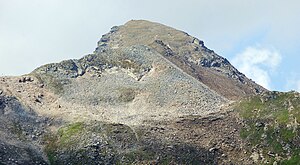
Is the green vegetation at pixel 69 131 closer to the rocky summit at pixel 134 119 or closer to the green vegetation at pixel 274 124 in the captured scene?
the rocky summit at pixel 134 119

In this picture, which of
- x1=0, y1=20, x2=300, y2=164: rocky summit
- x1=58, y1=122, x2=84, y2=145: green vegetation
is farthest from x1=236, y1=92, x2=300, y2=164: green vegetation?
x1=58, y1=122, x2=84, y2=145: green vegetation

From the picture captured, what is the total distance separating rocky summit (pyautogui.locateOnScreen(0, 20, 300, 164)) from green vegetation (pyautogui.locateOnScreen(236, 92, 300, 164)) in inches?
6.7

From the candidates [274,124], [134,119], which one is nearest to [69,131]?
[134,119]

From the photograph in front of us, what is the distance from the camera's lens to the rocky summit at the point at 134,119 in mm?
89875

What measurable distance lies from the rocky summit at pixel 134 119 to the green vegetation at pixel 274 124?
0.17 m

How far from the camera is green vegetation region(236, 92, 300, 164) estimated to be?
87.3 m

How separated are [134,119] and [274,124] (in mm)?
27327

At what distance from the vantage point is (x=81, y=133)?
316 feet

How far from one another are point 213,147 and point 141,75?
38.4 meters

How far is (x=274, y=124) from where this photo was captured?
306 feet

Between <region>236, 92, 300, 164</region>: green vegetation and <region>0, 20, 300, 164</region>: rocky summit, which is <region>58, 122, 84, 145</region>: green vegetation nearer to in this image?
<region>0, 20, 300, 164</region>: rocky summit

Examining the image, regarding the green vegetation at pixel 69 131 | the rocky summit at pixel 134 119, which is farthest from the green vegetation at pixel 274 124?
the green vegetation at pixel 69 131

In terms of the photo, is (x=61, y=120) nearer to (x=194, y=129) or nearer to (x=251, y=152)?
(x=194, y=129)

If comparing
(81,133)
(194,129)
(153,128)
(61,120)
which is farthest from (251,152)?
(61,120)
